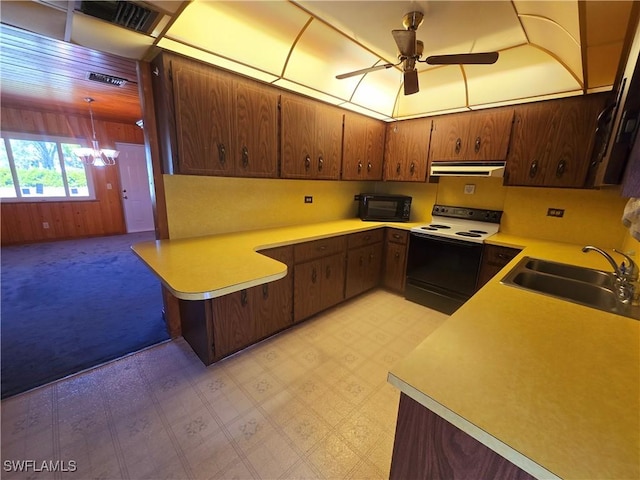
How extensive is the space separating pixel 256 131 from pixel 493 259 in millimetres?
2557

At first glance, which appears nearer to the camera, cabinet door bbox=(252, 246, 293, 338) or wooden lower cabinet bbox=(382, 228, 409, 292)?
cabinet door bbox=(252, 246, 293, 338)

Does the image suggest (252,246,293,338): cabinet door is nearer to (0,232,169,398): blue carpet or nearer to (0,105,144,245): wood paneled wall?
(0,232,169,398): blue carpet

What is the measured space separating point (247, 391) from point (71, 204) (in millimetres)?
6315

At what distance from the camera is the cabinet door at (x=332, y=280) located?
276cm

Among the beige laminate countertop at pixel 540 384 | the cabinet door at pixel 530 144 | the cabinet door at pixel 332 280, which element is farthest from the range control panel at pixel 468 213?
the beige laminate countertop at pixel 540 384

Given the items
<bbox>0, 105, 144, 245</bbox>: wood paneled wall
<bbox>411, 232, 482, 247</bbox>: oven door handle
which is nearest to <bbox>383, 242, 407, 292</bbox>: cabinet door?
<bbox>411, 232, 482, 247</bbox>: oven door handle

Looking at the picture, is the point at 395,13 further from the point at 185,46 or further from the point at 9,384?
the point at 9,384

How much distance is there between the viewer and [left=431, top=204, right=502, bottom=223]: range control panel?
9.77 ft

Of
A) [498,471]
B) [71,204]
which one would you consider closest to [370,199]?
[498,471]

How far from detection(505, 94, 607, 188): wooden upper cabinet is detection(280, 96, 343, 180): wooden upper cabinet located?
178 cm

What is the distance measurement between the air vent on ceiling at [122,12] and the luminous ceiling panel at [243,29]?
232mm

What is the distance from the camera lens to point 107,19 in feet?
4.49

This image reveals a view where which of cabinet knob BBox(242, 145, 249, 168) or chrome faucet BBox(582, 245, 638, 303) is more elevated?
cabinet knob BBox(242, 145, 249, 168)

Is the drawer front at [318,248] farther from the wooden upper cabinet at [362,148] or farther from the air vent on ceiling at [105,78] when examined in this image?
the air vent on ceiling at [105,78]
